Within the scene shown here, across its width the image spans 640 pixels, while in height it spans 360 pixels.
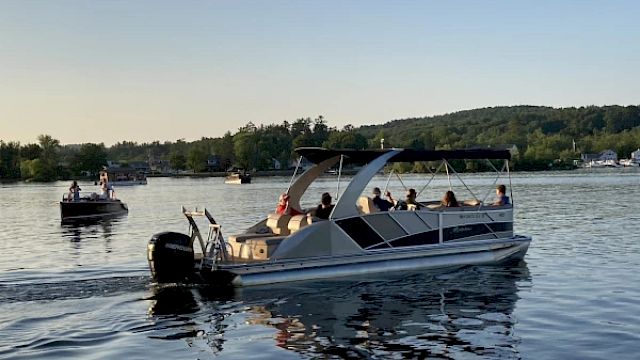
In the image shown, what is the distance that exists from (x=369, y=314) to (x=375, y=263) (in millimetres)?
3695

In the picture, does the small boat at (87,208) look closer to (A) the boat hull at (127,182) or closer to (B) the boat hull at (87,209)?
(B) the boat hull at (87,209)

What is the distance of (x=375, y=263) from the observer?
62.3ft

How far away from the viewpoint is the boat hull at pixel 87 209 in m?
47.1

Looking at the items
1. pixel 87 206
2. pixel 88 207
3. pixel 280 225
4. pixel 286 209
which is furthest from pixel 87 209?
pixel 280 225

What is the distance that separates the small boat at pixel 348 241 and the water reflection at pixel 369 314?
47cm

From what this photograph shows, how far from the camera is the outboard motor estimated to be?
684 inches

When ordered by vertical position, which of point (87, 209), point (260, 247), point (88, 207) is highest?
point (260, 247)

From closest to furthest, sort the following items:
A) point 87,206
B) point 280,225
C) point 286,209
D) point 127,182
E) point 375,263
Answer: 1. point 375,263
2. point 280,225
3. point 286,209
4. point 87,206
5. point 127,182

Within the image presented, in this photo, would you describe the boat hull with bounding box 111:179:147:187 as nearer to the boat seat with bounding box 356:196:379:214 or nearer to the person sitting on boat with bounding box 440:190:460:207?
the person sitting on boat with bounding box 440:190:460:207

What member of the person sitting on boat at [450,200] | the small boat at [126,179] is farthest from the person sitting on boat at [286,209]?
the small boat at [126,179]

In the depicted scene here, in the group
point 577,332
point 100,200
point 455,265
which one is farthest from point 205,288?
point 100,200

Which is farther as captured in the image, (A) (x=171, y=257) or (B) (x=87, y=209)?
(B) (x=87, y=209)

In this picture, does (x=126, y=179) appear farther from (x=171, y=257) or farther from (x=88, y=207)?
(x=171, y=257)

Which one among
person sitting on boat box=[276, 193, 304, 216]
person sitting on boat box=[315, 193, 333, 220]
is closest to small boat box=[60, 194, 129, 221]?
person sitting on boat box=[276, 193, 304, 216]
